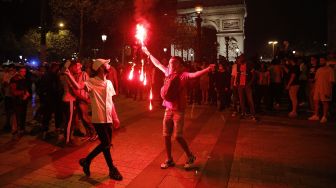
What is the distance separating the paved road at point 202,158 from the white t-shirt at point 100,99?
3.42 feet

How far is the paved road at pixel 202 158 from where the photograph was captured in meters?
5.64

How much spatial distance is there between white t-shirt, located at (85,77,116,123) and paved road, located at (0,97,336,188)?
3.42 ft

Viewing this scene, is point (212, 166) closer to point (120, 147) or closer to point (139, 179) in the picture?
point (139, 179)

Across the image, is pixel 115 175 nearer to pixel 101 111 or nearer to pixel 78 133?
pixel 101 111

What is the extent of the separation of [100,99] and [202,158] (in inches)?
98.2

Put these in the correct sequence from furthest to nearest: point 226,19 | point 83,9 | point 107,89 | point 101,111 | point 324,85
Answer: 1. point 226,19
2. point 83,9
3. point 324,85
4. point 107,89
5. point 101,111

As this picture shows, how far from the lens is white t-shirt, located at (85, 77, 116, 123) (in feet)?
18.4

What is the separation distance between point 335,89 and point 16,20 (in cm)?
4000

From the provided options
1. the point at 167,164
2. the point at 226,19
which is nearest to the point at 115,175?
the point at 167,164

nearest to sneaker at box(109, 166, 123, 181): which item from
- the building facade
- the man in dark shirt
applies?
the man in dark shirt

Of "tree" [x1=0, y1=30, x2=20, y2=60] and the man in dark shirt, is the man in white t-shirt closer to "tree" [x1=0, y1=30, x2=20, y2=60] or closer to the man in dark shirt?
the man in dark shirt

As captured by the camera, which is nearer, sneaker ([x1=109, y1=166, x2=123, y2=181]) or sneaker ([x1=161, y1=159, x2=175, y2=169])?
sneaker ([x1=109, y1=166, x2=123, y2=181])

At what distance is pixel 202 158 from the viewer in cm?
694

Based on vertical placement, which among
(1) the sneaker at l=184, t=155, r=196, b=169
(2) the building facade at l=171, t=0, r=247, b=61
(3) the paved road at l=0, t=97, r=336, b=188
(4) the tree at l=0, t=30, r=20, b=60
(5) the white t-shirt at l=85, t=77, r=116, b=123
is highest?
(2) the building facade at l=171, t=0, r=247, b=61
